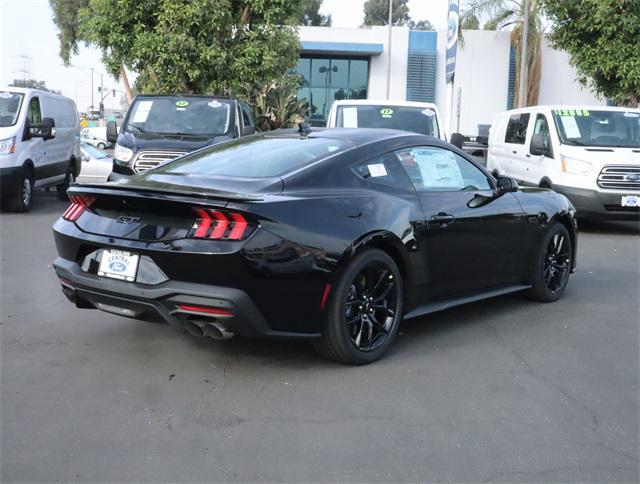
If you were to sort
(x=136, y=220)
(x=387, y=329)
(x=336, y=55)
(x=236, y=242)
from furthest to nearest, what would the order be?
1. (x=336, y=55)
2. (x=387, y=329)
3. (x=136, y=220)
4. (x=236, y=242)

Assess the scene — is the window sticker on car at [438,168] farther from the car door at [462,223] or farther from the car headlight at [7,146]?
the car headlight at [7,146]

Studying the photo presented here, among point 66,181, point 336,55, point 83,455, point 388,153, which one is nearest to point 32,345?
point 83,455

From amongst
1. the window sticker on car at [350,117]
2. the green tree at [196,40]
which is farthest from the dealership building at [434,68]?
the window sticker on car at [350,117]

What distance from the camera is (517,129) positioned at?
43.0 feet

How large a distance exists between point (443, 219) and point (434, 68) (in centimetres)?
3601

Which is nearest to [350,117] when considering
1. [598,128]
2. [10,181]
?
[598,128]

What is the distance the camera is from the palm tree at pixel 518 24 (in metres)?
32.6

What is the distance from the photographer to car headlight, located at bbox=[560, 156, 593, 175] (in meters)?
10.9

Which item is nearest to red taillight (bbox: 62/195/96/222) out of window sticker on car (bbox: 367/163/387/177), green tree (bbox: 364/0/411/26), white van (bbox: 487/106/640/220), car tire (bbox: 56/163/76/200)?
window sticker on car (bbox: 367/163/387/177)

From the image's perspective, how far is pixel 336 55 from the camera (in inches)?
1587

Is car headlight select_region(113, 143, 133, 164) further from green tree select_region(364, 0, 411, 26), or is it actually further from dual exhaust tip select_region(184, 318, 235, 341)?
green tree select_region(364, 0, 411, 26)

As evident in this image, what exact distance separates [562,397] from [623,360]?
0.98 metres

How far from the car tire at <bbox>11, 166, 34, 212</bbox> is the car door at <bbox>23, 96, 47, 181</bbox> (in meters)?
0.22

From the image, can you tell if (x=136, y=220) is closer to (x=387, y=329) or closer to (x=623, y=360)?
(x=387, y=329)
